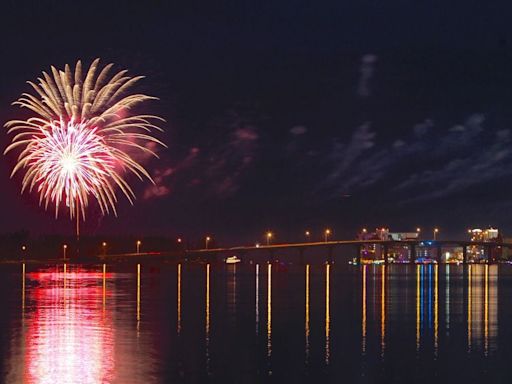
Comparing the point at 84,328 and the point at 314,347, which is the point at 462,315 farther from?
the point at 84,328

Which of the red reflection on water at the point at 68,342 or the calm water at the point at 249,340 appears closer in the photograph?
the red reflection on water at the point at 68,342

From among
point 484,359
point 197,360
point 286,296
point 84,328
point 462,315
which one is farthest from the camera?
point 286,296

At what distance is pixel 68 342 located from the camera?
3484 cm

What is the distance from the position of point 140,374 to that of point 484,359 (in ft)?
42.5

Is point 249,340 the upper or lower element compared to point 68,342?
lower

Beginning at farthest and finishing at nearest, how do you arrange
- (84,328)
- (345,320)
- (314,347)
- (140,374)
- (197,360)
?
(345,320), (84,328), (314,347), (197,360), (140,374)

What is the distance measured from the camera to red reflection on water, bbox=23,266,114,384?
2714 centimetres

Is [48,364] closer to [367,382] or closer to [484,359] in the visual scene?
[367,382]

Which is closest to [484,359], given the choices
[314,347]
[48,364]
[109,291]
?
[314,347]

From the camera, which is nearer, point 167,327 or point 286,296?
point 167,327

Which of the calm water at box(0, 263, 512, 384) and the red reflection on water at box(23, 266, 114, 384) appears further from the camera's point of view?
the calm water at box(0, 263, 512, 384)

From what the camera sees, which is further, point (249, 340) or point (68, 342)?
point (249, 340)

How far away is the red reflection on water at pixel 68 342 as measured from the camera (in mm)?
27141

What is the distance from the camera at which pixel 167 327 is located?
42.1 m
